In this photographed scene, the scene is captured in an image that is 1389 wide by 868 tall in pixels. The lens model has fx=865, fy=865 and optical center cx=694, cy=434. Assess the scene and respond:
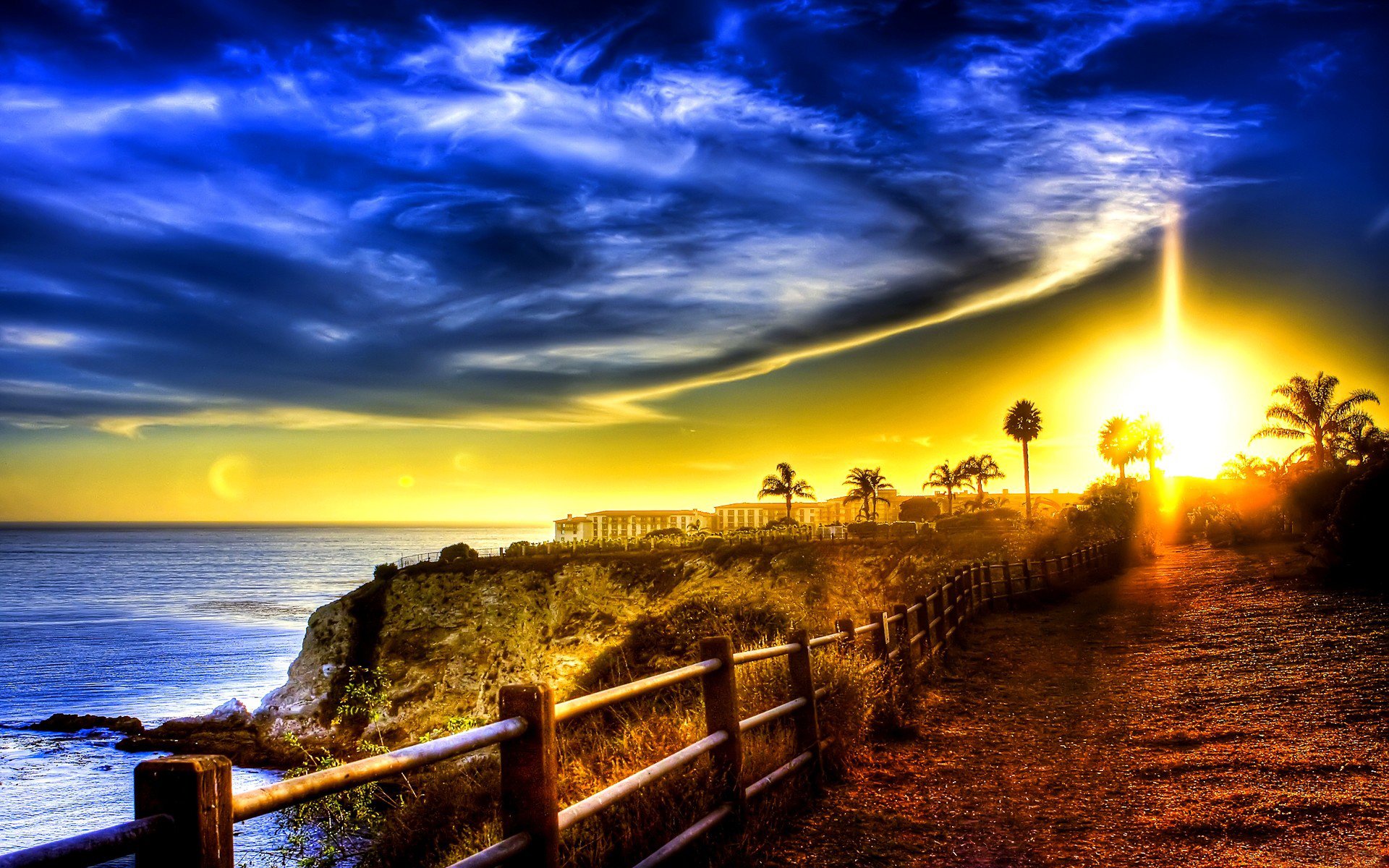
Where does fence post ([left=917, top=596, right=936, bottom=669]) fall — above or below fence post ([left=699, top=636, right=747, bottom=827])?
below

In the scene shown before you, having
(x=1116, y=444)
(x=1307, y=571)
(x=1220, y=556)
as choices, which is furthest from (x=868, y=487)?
(x=1307, y=571)

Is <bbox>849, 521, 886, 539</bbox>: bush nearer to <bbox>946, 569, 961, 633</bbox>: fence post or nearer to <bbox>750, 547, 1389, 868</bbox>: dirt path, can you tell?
<bbox>946, 569, 961, 633</bbox>: fence post

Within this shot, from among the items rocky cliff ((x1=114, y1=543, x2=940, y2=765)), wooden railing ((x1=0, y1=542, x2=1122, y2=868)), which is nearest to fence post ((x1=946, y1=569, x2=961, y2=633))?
rocky cliff ((x1=114, y1=543, x2=940, y2=765))

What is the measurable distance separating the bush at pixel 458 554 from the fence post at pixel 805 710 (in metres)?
76.4

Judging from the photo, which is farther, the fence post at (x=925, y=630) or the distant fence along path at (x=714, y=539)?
the distant fence along path at (x=714, y=539)

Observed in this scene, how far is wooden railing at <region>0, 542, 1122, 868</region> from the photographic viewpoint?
218 centimetres

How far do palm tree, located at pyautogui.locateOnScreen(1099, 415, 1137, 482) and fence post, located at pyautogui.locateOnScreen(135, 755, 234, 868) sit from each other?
98111 millimetres

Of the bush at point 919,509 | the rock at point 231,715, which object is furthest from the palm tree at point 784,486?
the rock at point 231,715

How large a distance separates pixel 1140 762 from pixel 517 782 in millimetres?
6544

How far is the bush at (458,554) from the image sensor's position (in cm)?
8181

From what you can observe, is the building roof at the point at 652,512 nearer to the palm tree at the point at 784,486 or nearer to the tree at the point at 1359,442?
the palm tree at the point at 784,486

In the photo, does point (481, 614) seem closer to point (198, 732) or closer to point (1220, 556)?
point (198, 732)

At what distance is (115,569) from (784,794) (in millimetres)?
191563

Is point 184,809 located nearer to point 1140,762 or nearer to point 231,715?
point 1140,762
